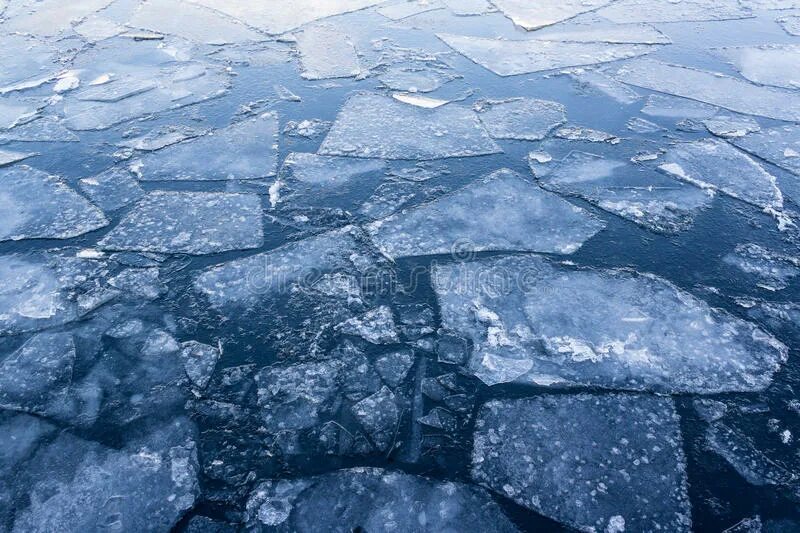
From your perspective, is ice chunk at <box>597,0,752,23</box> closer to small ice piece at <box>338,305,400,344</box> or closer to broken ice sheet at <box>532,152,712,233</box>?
broken ice sheet at <box>532,152,712,233</box>

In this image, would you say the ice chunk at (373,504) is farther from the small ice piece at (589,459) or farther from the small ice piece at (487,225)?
the small ice piece at (487,225)

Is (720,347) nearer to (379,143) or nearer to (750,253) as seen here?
(750,253)

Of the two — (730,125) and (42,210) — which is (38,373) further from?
(730,125)

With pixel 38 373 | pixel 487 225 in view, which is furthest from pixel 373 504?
pixel 487 225

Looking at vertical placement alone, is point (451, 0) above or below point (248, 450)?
above

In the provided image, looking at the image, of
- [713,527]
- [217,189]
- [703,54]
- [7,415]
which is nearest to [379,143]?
[217,189]

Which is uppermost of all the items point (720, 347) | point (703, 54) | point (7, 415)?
point (703, 54)

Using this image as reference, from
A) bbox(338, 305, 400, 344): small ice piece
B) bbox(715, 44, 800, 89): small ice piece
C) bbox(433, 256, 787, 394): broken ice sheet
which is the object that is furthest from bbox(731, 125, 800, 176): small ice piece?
bbox(338, 305, 400, 344): small ice piece
